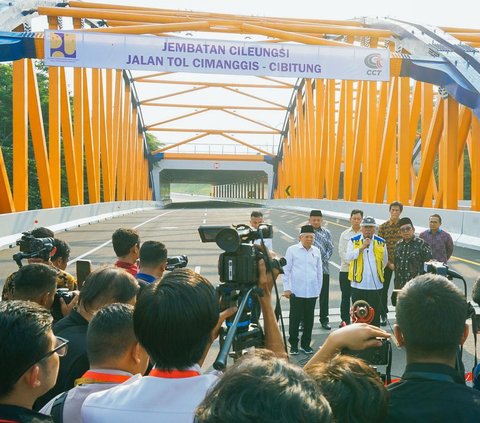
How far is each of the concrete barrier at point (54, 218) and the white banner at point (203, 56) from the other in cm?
488

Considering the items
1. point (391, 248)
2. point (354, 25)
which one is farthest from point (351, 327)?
point (354, 25)

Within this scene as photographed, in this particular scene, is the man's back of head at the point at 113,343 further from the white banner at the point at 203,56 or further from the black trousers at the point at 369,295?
the white banner at the point at 203,56

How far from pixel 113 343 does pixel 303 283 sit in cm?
427

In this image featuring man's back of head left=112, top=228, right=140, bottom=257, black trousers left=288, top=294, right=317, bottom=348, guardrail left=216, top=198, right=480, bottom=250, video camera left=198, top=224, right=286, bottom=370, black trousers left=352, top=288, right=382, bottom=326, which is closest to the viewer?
video camera left=198, top=224, right=286, bottom=370

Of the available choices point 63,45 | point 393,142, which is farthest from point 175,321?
point 393,142

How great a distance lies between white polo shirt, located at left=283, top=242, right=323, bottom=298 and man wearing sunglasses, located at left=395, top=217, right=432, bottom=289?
1002 millimetres

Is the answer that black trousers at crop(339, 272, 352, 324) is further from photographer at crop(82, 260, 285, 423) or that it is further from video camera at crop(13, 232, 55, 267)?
photographer at crop(82, 260, 285, 423)

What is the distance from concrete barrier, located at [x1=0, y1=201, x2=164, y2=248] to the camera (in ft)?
50.8

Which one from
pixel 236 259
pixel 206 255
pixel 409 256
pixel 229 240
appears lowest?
pixel 206 255

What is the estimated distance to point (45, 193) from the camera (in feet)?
65.9

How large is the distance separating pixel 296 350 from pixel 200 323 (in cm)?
438

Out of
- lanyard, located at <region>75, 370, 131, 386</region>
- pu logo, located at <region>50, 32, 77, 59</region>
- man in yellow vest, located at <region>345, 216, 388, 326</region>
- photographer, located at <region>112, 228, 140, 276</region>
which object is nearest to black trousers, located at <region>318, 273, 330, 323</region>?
man in yellow vest, located at <region>345, 216, 388, 326</region>

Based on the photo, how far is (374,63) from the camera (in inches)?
635

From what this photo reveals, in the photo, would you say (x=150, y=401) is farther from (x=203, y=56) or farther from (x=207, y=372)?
(x=203, y=56)
